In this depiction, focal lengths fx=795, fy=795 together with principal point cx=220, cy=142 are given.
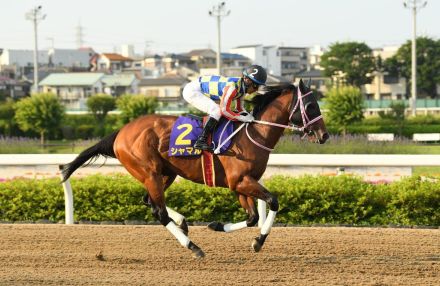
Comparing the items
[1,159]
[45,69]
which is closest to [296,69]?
[45,69]

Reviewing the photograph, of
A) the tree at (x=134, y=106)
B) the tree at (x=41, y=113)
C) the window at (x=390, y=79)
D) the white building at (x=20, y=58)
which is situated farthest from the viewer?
the white building at (x=20, y=58)

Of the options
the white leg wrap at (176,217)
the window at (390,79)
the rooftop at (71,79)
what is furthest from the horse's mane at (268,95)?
the rooftop at (71,79)

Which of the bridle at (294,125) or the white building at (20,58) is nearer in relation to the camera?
the bridle at (294,125)

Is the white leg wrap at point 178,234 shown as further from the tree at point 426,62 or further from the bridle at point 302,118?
the tree at point 426,62

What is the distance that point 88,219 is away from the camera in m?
8.29

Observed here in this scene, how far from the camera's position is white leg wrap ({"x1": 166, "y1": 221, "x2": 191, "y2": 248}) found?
239 inches

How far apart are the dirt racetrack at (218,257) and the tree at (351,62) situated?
61.2 metres

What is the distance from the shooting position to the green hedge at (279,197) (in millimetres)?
7762

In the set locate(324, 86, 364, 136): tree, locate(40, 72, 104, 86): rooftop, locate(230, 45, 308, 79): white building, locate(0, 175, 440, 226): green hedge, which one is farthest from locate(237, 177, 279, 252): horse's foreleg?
locate(230, 45, 308, 79): white building

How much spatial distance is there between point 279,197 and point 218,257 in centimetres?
192

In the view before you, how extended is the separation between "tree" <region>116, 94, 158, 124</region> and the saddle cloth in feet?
97.7

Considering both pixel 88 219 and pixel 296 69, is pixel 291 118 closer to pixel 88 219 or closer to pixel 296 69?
pixel 88 219

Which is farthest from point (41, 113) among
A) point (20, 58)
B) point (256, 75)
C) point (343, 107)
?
point (20, 58)

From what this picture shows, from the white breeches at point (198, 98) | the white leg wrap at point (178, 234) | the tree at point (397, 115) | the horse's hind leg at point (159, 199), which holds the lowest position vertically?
the tree at point (397, 115)
